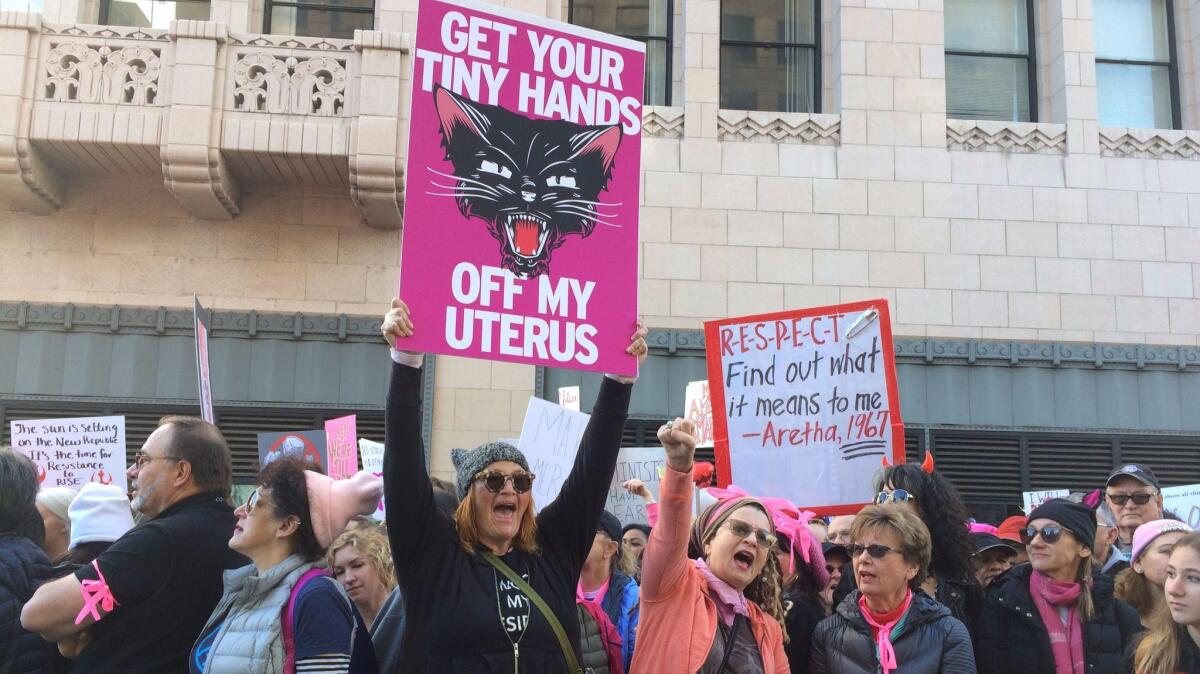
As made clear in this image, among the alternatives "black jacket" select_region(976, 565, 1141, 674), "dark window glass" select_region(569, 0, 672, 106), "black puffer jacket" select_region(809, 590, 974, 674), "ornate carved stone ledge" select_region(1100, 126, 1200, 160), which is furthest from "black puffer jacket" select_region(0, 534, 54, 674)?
"ornate carved stone ledge" select_region(1100, 126, 1200, 160)

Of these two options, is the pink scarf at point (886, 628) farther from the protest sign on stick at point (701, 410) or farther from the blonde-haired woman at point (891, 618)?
the protest sign on stick at point (701, 410)

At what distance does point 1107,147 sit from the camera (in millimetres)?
12516

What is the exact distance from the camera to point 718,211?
12.1 m

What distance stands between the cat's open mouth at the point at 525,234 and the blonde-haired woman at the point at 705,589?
2.85 ft

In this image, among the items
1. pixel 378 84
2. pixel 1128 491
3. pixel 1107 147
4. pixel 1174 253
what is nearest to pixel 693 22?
pixel 378 84

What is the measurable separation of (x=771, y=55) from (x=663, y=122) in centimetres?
182

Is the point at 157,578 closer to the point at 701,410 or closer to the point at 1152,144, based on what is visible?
the point at 701,410

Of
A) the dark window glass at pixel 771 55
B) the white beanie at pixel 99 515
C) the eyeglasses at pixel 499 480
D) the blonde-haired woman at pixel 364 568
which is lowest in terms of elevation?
the blonde-haired woman at pixel 364 568

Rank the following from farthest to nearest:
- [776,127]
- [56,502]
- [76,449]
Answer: [776,127]
[76,449]
[56,502]

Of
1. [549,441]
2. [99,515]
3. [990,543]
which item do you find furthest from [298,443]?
[990,543]

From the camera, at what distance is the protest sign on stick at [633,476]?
853cm

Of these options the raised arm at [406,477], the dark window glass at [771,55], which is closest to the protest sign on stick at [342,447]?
the raised arm at [406,477]

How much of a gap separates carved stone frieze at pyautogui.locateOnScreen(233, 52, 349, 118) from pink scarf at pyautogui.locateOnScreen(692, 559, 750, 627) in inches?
325

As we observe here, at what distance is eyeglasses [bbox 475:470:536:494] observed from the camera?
3768mm
